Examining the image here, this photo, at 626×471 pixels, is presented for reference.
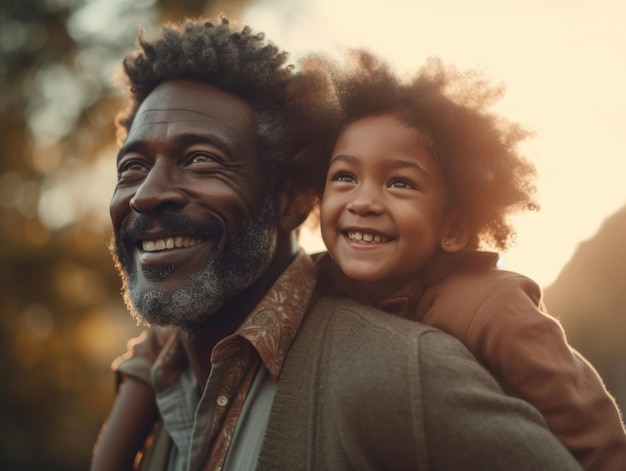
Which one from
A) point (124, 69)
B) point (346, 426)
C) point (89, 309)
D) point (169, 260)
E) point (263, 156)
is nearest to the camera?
point (346, 426)

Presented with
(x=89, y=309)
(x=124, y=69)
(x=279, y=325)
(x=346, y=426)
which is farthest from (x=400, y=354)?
Result: (x=89, y=309)

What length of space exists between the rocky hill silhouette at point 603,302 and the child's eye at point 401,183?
3321 millimetres

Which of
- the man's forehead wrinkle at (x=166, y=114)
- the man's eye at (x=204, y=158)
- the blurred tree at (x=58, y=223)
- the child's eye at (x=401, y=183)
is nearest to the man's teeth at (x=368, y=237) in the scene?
the child's eye at (x=401, y=183)

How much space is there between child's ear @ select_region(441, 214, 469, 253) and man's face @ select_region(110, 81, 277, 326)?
0.83 m

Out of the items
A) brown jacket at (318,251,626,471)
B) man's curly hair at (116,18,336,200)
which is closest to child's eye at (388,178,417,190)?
brown jacket at (318,251,626,471)

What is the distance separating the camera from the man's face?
8.95 feet

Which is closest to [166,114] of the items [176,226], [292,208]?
[176,226]

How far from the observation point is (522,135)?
8.41ft

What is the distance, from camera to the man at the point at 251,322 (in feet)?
5.94

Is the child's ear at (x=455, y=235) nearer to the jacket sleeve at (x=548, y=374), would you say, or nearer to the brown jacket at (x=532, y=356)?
the brown jacket at (x=532, y=356)

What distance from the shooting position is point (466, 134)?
2.53 meters

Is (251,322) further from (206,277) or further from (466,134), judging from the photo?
(466,134)

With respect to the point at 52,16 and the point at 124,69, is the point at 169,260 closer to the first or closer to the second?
the point at 124,69

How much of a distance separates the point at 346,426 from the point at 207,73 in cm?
183
